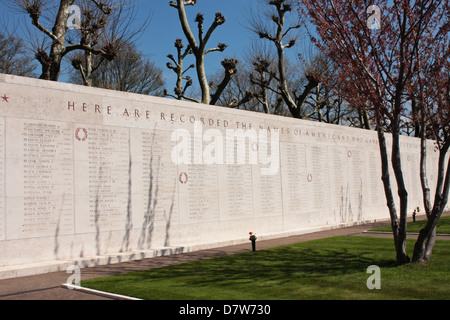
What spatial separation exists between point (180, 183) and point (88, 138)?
255cm

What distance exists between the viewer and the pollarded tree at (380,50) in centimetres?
755

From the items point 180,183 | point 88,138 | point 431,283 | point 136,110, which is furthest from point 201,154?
point 431,283

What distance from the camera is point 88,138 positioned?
9.47 metres

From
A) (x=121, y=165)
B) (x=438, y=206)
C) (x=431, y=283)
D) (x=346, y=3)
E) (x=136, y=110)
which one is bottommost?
(x=431, y=283)

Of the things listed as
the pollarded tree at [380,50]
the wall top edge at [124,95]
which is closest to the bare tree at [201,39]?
the wall top edge at [124,95]

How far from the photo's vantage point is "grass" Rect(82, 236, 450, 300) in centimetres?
593

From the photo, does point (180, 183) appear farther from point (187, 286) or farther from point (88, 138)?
point (187, 286)

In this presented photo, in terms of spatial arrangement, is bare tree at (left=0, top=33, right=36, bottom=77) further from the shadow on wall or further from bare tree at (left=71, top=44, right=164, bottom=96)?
the shadow on wall
